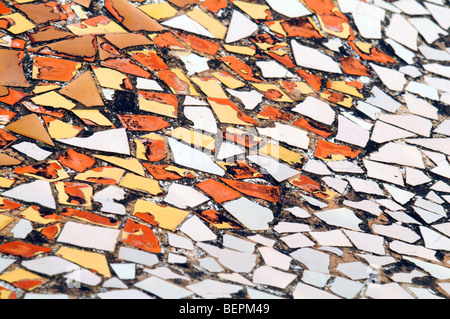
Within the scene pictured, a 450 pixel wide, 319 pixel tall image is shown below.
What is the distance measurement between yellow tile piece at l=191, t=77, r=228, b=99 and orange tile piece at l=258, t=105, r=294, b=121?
0.67ft

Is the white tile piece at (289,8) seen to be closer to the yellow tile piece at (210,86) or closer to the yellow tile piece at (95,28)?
the yellow tile piece at (210,86)

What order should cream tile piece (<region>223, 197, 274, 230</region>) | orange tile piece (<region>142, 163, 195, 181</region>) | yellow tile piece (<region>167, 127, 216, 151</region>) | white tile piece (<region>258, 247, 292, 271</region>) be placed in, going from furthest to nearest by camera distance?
yellow tile piece (<region>167, 127, 216, 151</region>), orange tile piece (<region>142, 163, 195, 181</region>), cream tile piece (<region>223, 197, 274, 230</region>), white tile piece (<region>258, 247, 292, 271</region>)

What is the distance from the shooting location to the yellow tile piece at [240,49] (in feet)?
10.0

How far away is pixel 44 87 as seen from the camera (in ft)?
8.41

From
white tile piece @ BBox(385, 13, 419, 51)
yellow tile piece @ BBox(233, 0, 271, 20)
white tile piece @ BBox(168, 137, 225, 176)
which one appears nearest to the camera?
white tile piece @ BBox(168, 137, 225, 176)

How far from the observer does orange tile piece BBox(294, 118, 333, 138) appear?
2.79 metres

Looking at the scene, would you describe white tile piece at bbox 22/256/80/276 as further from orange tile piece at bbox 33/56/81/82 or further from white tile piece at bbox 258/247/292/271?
orange tile piece at bbox 33/56/81/82

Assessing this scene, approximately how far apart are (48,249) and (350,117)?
1.74 metres

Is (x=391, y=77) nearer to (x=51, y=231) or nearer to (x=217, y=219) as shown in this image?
(x=217, y=219)

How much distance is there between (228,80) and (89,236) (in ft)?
4.21

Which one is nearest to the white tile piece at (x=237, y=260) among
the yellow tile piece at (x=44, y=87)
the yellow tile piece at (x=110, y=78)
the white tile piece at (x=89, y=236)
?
the white tile piece at (x=89, y=236)

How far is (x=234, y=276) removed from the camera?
1.88 m

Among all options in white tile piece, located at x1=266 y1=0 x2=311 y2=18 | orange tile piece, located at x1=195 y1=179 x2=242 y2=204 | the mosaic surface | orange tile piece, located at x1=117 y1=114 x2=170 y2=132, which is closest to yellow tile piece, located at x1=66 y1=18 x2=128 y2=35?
the mosaic surface

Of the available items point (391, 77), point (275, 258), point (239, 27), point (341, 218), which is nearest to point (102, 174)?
point (275, 258)
